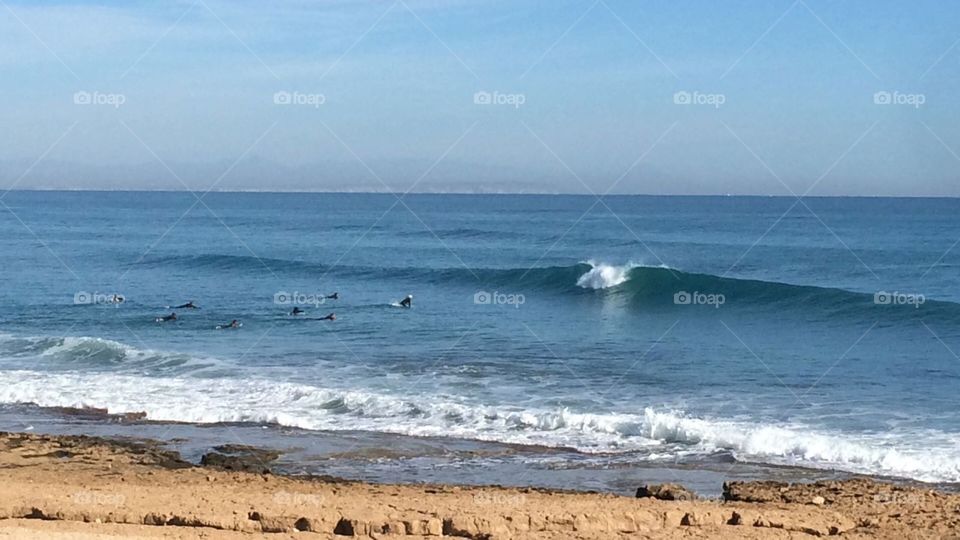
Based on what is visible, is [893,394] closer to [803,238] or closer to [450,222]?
[803,238]

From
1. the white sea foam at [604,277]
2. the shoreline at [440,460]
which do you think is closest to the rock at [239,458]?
the shoreline at [440,460]

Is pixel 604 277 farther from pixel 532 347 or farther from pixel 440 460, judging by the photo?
pixel 440 460

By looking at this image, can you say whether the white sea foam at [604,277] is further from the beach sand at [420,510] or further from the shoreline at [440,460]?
the beach sand at [420,510]

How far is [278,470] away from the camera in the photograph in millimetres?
12781

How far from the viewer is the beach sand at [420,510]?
9.26 m

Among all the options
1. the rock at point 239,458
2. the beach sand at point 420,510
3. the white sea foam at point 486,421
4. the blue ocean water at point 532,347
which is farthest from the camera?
the blue ocean water at point 532,347

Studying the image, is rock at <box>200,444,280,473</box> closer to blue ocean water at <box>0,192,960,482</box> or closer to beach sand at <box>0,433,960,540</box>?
beach sand at <box>0,433,960,540</box>

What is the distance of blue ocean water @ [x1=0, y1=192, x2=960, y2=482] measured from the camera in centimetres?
1520

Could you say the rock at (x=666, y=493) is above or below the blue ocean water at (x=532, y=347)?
below

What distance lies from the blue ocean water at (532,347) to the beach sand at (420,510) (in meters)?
2.67

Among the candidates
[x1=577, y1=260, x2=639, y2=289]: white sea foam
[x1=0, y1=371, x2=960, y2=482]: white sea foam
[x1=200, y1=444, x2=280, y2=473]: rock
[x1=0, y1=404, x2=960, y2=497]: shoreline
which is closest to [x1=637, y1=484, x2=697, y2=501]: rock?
[x1=0, y1=404, x2=960, y2=497]: shoreline

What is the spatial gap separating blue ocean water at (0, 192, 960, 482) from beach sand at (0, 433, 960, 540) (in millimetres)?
2672

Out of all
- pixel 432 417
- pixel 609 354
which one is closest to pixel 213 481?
pixel 432 417

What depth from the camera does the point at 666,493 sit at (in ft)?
35.6
